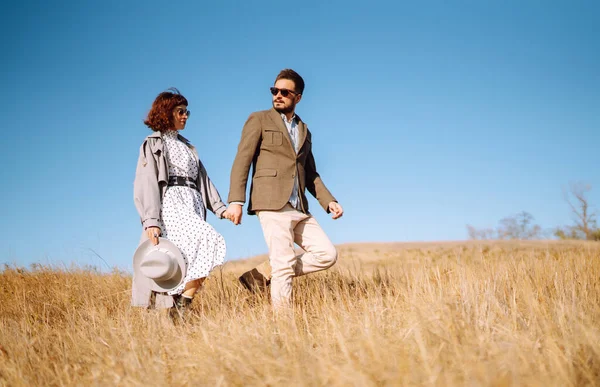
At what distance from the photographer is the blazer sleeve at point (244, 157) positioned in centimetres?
395

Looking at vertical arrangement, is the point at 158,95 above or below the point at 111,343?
above

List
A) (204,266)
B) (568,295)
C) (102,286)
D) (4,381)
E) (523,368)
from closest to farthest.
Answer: (523,368)
(4,381)
(568,295)
(204,266)
(102,286)

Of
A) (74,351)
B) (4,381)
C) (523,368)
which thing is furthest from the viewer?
(74,351)

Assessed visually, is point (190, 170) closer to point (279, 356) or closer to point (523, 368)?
point (279, 356)

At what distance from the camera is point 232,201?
392 cm

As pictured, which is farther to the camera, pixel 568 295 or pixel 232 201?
pixel 232 201

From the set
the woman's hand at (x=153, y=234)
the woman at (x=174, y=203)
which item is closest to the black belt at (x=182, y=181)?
the woman at (x=174, y=203)

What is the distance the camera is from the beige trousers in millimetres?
3943

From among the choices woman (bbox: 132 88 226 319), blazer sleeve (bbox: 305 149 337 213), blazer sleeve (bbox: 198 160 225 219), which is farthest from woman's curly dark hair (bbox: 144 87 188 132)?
blazer sleeve (bbox: 305 149 337 213)

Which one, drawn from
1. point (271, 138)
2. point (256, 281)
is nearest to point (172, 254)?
point (256, 281)

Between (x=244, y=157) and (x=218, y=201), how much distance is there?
24.1 inches

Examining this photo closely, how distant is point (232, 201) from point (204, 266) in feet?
1.98

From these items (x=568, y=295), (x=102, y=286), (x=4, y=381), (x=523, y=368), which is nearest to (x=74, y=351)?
(x=4, y=381)

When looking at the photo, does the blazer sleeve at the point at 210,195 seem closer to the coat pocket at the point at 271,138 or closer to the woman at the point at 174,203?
the woman at the point at 174,203
